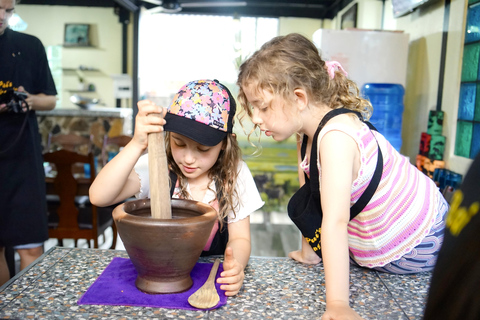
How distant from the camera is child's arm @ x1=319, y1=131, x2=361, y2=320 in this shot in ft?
2.46

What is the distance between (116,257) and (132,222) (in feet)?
0.96

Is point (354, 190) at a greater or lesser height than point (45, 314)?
greater

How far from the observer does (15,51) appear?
1795 millimetres

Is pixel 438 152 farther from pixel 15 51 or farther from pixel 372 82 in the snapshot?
pixel 15 51

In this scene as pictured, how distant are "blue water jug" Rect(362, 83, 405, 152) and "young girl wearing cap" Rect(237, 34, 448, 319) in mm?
2699

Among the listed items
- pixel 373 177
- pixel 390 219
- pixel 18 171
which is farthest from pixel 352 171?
pixel 18 171

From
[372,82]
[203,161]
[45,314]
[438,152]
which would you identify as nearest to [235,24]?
[372,82]

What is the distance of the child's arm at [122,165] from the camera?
34.5 inches

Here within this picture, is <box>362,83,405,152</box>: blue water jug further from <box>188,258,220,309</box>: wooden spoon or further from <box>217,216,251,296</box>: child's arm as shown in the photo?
<box>188,258,220,309</box>: wooden spoon

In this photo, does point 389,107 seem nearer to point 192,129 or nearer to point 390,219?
point 390,219

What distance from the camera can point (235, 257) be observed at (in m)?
0.96

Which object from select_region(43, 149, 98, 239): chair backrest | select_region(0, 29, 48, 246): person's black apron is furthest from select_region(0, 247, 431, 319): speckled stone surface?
select_region(43, 149, 98, 239): chair backrest

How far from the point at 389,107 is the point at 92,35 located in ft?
19.4

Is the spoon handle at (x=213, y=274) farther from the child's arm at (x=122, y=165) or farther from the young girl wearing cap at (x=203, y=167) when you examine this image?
the child's arm at (x=122, y=165)
